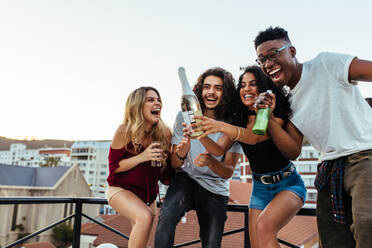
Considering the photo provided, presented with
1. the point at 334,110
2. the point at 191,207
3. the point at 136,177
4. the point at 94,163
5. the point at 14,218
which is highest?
the point at 334,110

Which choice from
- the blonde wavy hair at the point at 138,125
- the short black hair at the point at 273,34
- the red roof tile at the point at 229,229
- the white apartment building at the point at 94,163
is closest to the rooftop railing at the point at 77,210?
the blonde wavy hair at the point at 138,125

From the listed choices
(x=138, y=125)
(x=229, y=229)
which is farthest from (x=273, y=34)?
(x=229, y=229)

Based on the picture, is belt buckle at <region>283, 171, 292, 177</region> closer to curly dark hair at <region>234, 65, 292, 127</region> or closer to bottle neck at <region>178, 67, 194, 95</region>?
curly dark hair at <region>234, 65, 292, 127</region>

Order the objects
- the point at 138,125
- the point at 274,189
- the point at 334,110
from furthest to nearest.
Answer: the point at 138,125, the point at 274,189, the point at 334,110

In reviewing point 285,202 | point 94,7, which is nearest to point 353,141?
point 285,202

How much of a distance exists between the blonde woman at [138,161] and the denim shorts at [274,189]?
81 centimetres

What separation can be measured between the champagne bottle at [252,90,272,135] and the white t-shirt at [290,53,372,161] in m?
0.22

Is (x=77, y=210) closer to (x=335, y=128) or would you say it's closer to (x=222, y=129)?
(x=222, y=129)

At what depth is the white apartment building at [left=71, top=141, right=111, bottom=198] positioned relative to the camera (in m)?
109

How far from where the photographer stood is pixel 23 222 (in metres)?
46.1

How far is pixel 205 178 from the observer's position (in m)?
2.48

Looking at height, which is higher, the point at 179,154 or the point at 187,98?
the point at 187,98

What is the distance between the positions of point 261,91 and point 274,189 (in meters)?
0.77

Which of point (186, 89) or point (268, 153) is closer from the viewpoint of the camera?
point (268, 153)
